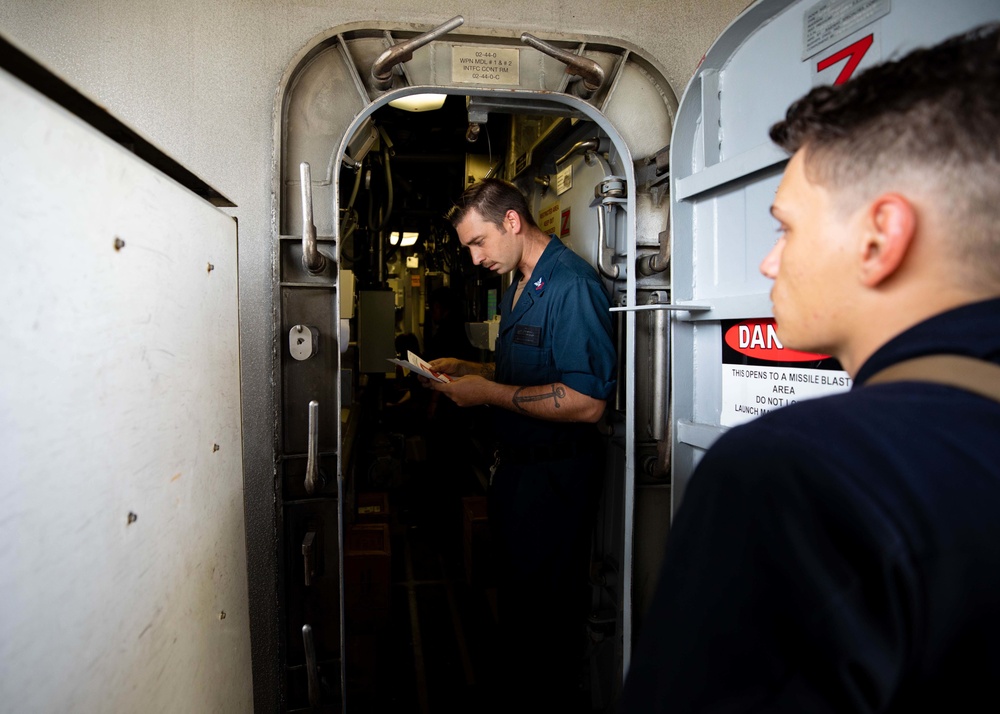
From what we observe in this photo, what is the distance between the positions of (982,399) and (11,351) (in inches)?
39.7

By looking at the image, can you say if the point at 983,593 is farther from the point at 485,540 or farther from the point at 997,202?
the point at 485,540

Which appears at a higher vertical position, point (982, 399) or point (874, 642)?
point (982, 399)

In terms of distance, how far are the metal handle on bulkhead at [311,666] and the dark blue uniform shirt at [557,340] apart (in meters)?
1.00

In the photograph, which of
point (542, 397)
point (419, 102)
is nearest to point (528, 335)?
point (542, 397)

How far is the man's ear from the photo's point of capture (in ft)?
2.17

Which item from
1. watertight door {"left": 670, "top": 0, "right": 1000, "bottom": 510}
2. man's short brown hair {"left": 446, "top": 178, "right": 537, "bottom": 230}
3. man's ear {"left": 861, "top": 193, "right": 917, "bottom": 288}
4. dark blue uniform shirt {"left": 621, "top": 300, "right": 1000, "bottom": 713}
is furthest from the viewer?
man's short brown hair {"left": 446, "top": 178, "right": 537, "bottom": 230}

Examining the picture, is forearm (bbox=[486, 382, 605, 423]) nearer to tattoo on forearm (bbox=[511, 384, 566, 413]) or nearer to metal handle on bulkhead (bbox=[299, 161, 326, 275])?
tattoo on forearm (bbox=[511, 384, 566, 413])

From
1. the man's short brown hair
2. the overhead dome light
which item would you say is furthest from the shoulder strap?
the overhead dome light

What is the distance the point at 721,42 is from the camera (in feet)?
5.51

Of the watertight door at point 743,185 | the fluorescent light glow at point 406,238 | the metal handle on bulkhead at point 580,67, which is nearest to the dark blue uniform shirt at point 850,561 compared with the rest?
the watertight door at point 743,185

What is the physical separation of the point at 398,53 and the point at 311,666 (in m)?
1.97

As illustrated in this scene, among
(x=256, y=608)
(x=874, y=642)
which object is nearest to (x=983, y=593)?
(x=874, y=642)

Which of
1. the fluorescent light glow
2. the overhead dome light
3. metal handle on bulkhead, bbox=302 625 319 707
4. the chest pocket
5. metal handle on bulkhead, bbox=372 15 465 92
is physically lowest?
metal handle on bulkhead, bbox=302 625 319 707

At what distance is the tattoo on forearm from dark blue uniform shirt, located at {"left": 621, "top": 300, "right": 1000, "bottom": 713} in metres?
1.63
